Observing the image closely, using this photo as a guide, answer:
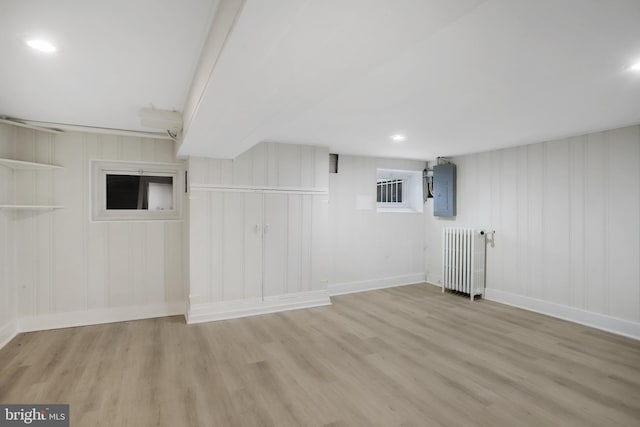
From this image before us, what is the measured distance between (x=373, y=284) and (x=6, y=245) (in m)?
4.86

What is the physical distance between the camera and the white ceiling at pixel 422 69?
1104 millimetres

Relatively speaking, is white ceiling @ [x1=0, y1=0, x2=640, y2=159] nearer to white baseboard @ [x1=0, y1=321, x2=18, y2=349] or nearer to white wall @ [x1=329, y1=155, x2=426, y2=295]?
white wall @ [x1=329, y1=155, x2=426, y2=295]

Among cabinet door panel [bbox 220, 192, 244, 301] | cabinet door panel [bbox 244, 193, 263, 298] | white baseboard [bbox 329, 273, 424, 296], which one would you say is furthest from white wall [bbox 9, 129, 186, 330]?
white baseboard [bbox 329, 273, 424, 296]

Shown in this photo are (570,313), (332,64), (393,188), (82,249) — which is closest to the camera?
(332,64)

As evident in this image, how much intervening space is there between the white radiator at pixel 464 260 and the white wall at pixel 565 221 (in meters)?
0.17

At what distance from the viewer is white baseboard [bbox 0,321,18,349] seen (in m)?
3.21

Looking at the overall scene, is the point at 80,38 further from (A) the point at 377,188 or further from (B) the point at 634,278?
(B) the point at 634,278

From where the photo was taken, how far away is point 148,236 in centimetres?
410

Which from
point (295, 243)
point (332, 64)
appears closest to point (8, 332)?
point (295, 243)

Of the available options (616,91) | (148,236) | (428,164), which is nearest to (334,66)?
(616,91)

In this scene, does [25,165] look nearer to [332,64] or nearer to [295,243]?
[295,243]

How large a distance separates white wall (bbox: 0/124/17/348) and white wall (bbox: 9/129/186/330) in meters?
0.08

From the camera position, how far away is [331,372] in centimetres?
274

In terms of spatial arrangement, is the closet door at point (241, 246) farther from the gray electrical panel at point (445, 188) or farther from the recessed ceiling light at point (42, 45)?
the gray electrical panel at point (445, 188)
